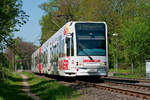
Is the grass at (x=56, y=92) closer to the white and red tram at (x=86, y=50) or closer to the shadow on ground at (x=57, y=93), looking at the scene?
the shadow on ground at (x=57, y=93)

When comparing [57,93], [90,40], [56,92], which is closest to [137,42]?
[90,40]

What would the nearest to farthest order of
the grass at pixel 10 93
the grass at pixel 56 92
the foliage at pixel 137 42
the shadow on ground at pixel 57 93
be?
the grass at pixel 56 92, the shadow on ground at pixel 57 93, the grass at pixel 10 93, the foliage at pixel 137 42

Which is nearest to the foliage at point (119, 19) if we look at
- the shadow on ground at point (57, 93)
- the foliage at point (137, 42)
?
the foliage at point (137, 42)

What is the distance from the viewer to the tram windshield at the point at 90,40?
17.9 meters

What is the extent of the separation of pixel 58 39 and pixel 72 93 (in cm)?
935

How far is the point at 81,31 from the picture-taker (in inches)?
717

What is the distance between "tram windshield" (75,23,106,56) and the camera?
1789 centimetres

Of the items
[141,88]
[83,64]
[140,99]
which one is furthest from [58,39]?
[140,99]

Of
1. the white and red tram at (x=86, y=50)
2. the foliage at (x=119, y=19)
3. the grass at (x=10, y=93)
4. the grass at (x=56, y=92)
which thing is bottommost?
the grass at (x=10, y=93)

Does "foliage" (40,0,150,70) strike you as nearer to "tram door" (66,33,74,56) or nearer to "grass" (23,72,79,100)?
"tram door" (66,33,74,56)

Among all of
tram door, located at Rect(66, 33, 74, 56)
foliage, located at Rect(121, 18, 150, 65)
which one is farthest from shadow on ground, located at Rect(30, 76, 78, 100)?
foliage, located at Rect(121, 18, 150, 65)

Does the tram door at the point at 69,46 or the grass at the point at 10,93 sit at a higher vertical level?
the tram door at the point at 69,46

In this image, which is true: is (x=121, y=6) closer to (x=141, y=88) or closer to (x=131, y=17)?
(x=131, y=17)

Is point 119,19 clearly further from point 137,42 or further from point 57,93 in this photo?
point 57,93
